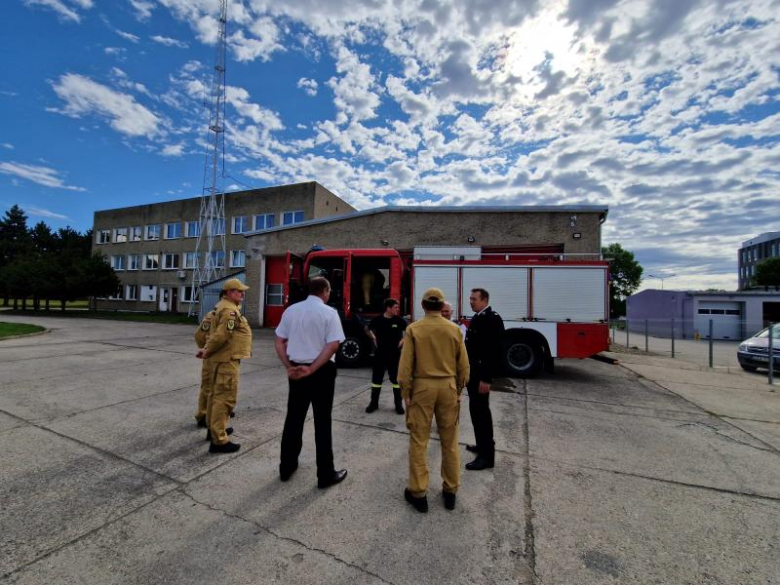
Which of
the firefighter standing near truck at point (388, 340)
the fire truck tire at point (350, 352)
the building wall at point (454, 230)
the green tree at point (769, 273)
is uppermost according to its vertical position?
the green tree at point (769, 273)

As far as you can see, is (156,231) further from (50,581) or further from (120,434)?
(50,581)

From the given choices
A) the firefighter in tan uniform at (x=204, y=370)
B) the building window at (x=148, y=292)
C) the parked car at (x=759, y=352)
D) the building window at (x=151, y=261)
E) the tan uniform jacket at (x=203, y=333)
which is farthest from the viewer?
the building window at (x=151, y=261)

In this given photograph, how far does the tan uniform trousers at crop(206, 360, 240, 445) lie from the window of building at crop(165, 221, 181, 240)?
3499 centimetres

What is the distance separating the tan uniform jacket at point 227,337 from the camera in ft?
11.9

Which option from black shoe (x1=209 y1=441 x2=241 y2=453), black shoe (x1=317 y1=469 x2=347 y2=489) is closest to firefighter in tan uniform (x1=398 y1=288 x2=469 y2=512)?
black shoe (x1=317 y1=469 x2=347 y2=489)

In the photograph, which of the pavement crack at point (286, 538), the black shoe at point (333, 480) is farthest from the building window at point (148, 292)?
the black shoe at point (333, 480)

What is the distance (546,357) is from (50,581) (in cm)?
798

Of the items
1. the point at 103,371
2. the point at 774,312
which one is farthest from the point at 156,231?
the point at 774,312

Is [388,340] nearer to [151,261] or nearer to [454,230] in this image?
[454,230]

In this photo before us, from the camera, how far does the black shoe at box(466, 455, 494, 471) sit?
11.5 ft

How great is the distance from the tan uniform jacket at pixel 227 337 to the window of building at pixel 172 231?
34.8 m

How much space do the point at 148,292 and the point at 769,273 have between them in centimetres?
7967

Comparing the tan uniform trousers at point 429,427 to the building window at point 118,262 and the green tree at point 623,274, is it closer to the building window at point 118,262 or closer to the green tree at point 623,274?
the building window at point 118,262

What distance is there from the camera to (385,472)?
11.0ft
